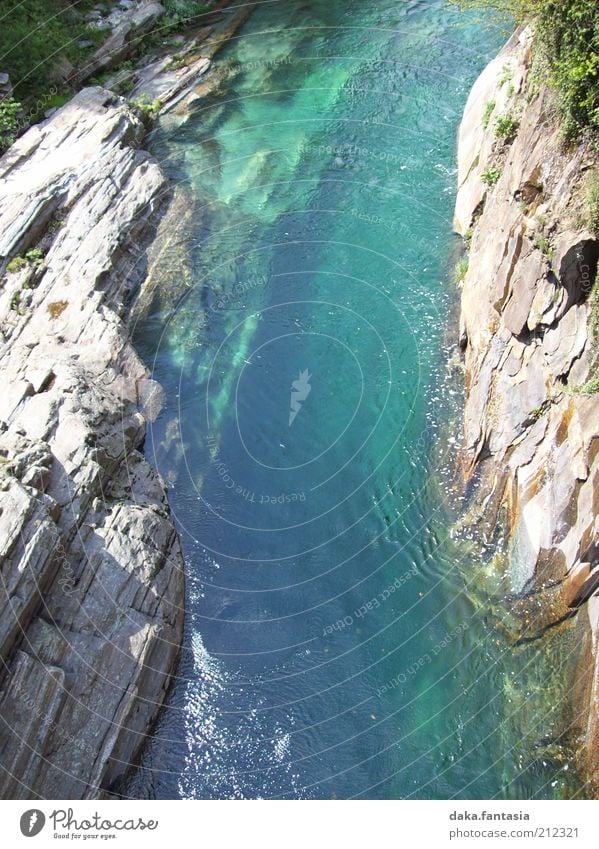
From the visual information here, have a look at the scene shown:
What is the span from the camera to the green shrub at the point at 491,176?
20984 mm

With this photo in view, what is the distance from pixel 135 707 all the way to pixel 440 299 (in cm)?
1196

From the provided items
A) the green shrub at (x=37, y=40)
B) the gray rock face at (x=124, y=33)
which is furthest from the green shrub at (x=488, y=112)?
the gray rock face at (x=124, y=33)

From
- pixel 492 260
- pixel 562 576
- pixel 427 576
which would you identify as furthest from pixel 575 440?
pixel 492 260

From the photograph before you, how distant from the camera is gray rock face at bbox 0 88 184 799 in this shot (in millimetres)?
15211

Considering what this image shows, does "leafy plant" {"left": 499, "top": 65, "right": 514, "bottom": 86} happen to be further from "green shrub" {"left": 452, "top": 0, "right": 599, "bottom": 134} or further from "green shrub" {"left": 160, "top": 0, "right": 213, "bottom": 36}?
"green shrub" {"left": 160, "top": 0, "right": 213, "bottom": 36}

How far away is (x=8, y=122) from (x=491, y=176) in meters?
15.1

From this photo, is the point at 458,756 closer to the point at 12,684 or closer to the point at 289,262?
the point at 12,684

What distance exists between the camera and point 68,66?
29938mm

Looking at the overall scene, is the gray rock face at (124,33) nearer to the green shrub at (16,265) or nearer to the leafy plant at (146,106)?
the leafy plant at (146,106)

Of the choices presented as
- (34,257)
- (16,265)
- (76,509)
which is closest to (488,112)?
(34,257)

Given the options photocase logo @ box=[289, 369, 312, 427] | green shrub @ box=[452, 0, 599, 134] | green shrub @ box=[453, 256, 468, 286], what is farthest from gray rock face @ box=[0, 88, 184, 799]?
green shrub @ box=[452, 0, 599, 134]

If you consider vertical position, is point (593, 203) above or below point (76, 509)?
above
